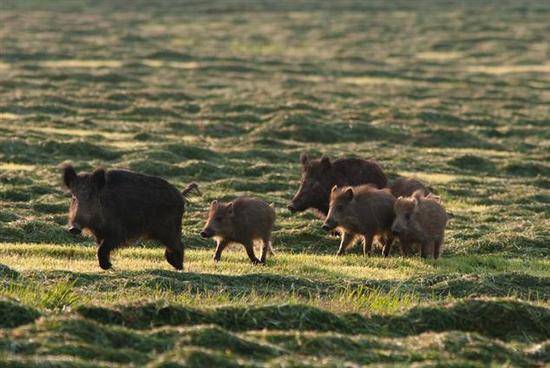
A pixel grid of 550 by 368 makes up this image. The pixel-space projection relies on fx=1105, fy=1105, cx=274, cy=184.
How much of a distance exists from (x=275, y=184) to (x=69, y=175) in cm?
977

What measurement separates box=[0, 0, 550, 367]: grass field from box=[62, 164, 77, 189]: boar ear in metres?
1.28

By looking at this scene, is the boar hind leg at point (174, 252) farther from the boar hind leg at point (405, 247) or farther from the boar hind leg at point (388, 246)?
the boar hind leg at point (388, 246)

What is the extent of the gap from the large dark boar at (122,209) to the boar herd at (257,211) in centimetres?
1

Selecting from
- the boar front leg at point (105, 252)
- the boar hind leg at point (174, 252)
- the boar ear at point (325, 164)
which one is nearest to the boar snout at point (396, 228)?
the boar ear at point (325, 164)

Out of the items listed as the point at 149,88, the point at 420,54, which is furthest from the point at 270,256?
the point at 420,54

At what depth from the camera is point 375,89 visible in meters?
48.5

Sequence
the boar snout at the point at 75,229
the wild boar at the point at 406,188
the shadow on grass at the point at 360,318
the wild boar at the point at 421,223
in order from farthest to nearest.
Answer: the wild boar at the point at 406,188 → the wild boar at the point at 421,223 → the boar snout at the point at 75,229 → the shadow on grass at the point at 360,318

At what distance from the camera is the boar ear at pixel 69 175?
1510cm

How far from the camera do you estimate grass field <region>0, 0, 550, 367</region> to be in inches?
396

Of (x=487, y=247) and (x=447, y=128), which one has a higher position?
(x=487, y=247)

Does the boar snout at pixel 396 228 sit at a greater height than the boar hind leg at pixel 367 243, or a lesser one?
greater

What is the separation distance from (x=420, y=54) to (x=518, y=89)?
20646 mm

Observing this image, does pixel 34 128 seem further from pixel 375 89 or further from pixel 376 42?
pixel 376 42

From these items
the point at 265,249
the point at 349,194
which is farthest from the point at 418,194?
the point at 265,249
